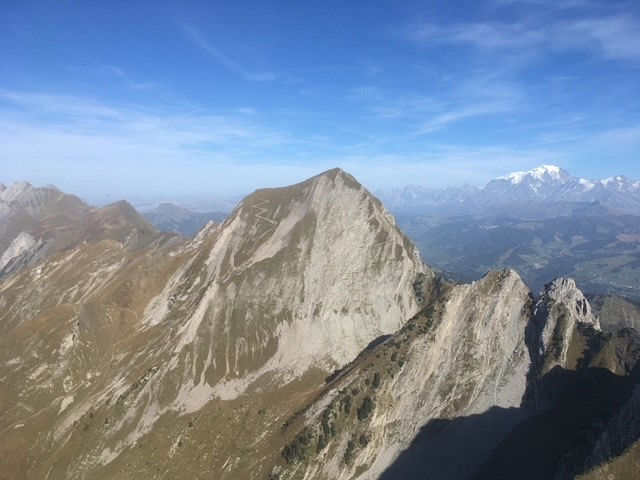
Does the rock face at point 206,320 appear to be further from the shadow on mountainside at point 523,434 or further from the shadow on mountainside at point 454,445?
the shadow on mountainside at point 523,434

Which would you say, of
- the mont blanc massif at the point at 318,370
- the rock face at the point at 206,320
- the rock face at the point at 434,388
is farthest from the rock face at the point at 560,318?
the rock face at the point at 206,320

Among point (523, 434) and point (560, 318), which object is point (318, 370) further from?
point (560, 318)

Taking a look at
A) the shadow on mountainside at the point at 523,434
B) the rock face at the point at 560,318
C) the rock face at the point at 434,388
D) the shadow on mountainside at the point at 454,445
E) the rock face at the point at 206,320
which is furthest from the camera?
the rock face at the point at 560,318

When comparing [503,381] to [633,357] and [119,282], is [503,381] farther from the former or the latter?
[119,282]

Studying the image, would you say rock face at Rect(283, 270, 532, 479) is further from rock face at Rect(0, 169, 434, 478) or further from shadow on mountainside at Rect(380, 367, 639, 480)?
rock face at Rect(0, 169, 434, 478)

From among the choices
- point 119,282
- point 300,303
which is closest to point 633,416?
point 300,303
